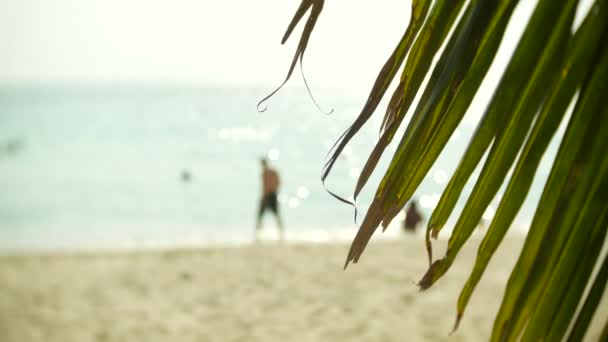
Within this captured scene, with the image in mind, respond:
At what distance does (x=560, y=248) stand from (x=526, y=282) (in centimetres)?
4

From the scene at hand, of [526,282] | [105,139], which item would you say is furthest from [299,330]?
[105,139]

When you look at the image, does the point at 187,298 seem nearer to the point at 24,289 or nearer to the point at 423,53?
the point at 24,289

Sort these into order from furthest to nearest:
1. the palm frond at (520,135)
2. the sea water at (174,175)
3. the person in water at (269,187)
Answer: the sea water at (174,175) → the person in water at (269,187) → the palm frond at (520,135)

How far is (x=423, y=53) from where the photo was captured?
0.45 metres

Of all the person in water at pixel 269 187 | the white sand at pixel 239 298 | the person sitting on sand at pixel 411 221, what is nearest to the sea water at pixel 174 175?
the person sitting on sand at pixel 411 221

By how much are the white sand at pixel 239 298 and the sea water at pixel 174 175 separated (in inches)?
68.1

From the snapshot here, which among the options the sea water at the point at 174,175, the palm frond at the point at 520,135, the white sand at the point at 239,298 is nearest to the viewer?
the palm frond at the point at 520,135

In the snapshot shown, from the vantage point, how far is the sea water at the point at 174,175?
15.1 m

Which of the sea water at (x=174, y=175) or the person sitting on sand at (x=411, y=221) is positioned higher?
the person sitting on sand at (x=411, y=221)

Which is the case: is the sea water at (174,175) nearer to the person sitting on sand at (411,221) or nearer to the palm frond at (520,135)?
the palm frond at (520,135)

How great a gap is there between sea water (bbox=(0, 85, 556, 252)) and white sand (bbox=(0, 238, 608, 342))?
173 centimetres

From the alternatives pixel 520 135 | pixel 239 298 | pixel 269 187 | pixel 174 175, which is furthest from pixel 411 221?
pixel 174 175

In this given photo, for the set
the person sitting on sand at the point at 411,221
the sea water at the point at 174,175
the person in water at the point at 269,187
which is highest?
the person in water at the point at 269,187

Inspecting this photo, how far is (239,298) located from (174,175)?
22.7m
